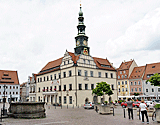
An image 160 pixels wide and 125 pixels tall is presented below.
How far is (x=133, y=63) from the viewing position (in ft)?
247

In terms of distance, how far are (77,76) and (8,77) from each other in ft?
145

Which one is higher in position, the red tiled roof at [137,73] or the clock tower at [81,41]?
the clock tower at [81,41]

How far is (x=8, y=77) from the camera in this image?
78.4 m

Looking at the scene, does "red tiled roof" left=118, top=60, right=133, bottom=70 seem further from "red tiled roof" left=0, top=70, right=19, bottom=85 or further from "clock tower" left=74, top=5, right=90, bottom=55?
"red tiled roof" left=0, top=70, right=19, bottom=85

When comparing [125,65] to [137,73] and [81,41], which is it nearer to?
[137,73]

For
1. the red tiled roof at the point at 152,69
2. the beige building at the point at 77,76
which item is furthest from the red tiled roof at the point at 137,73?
the beige building at the point at 77,76

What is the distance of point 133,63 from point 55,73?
120 feet

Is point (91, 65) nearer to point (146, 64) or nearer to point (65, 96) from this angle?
point (65, 96)

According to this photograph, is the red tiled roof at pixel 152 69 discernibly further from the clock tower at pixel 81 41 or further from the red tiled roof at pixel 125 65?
the clock tower at pixel 81 41

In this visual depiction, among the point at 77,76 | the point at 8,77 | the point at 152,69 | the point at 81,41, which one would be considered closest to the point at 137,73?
the point at 152,69

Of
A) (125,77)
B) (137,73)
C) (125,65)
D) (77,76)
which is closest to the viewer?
(77,76)

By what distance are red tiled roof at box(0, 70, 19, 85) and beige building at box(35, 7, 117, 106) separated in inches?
969

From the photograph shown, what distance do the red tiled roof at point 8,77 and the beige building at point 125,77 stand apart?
43.9 meters

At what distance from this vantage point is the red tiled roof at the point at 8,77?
76.5 m
